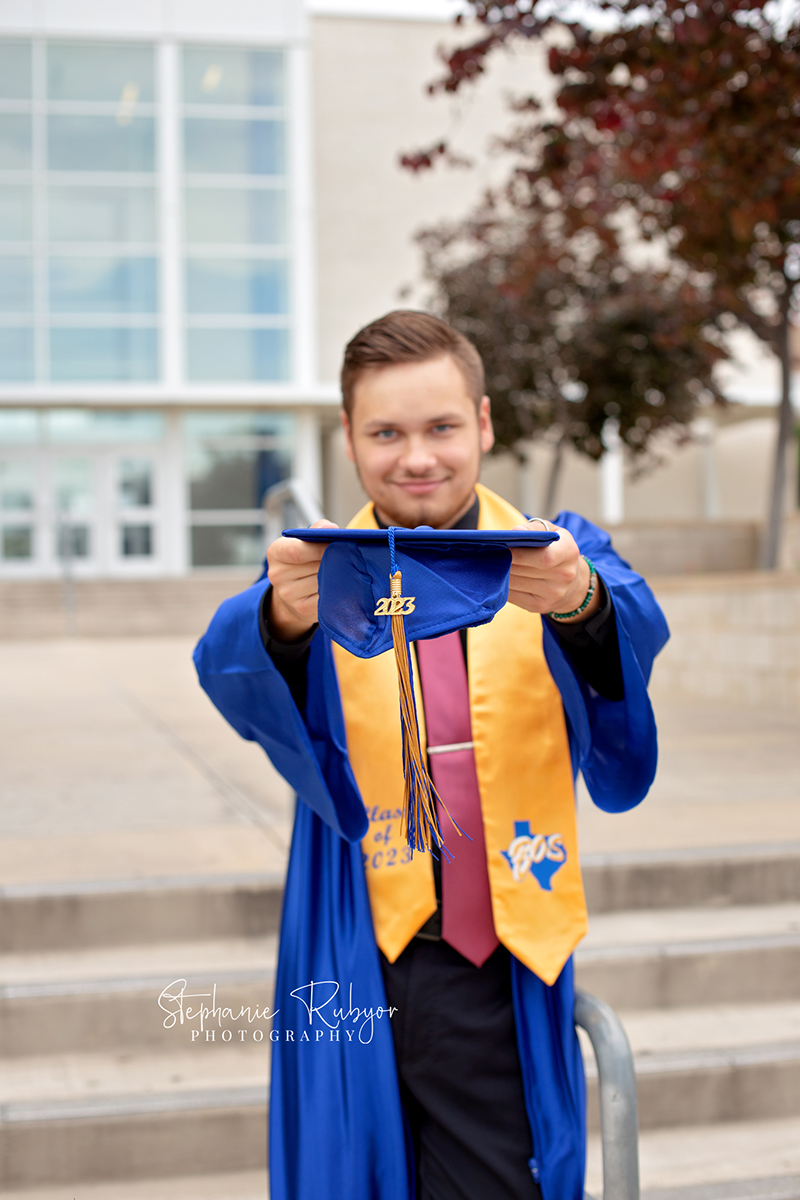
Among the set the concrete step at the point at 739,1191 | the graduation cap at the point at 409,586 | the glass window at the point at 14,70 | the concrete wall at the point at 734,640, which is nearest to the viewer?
the graduation cap at the point at 409,586

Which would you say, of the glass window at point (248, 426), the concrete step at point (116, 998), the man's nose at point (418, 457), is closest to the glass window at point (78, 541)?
the glass window at point (248, 426)

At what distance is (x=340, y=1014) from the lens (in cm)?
149

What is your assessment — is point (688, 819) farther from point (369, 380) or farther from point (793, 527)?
point (793, 527)

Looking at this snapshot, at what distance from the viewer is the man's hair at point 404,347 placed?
59.1 inches

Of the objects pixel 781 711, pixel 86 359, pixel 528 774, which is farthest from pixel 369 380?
pixel 86 359

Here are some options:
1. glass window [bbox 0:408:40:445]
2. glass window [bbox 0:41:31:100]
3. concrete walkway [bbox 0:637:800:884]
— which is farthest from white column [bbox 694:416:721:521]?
concrete walkway [bbox 0:637:800:884]

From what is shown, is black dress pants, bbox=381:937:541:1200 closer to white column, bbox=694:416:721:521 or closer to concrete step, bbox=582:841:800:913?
concrete step, bbox=582:841:800:913

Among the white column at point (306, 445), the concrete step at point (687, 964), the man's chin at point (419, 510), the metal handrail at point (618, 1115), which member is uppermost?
the white column at point (306, 445)

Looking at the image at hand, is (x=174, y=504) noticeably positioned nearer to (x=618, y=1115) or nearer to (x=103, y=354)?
(x=103, y=354)

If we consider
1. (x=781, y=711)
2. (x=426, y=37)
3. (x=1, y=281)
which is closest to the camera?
(x=781, y=711)

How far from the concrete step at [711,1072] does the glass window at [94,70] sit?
19.3 meters

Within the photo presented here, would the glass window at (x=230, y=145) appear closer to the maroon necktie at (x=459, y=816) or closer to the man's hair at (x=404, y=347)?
the man's hair at (x=404, y=347)

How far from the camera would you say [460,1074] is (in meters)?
1.48

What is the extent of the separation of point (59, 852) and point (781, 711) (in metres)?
4.98
